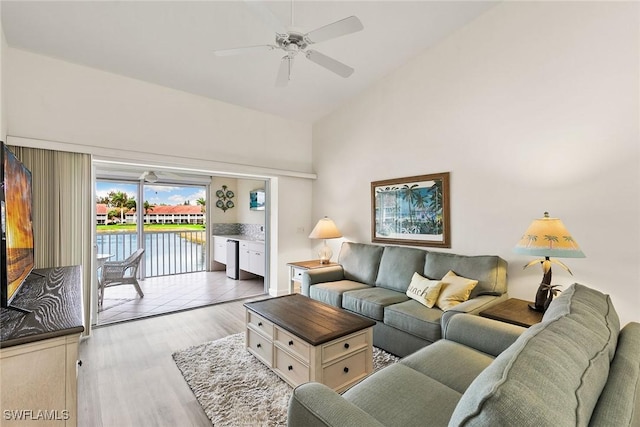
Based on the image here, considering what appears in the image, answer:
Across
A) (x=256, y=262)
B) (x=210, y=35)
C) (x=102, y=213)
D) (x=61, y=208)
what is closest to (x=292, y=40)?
(x=210, y=35)

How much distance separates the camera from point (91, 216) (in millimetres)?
3158

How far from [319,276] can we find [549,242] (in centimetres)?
239

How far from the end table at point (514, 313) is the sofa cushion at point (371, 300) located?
2.81 ft

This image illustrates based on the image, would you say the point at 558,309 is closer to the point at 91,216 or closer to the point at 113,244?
the point at 91,216

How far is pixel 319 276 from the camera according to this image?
145 inches

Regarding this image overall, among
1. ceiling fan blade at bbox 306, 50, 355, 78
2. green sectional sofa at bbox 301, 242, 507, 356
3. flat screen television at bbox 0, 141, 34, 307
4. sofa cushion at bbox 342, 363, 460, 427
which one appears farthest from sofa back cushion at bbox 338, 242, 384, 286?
flat screen television at bbox 0, 141, 34, 307

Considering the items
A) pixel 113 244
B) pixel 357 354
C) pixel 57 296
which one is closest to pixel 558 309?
pixel 357 354

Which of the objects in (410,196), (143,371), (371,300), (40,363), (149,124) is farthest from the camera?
(410,196)

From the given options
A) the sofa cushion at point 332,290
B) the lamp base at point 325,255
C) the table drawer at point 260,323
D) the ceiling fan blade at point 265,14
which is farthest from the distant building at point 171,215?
the ceiling fan blade at point 265,14

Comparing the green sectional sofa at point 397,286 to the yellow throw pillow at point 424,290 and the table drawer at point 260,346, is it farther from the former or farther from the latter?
the table drawer at point 260,346

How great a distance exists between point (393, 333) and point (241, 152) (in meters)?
3.18

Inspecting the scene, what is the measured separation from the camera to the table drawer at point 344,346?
2.04 metres

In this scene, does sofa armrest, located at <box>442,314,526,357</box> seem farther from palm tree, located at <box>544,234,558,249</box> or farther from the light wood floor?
the light wood floor

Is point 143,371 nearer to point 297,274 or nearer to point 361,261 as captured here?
point 297,274
